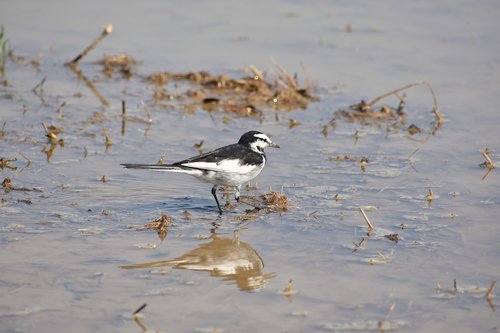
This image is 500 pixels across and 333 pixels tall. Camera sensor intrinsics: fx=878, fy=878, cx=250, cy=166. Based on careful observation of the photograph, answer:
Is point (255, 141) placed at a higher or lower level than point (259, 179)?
higher

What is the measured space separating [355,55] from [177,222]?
7736 millimetres

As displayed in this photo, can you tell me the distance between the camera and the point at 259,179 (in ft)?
36.9

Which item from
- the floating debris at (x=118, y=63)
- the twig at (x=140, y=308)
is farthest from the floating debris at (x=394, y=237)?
the floating debris at (x=118, y=63)

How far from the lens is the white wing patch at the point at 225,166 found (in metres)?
9.88

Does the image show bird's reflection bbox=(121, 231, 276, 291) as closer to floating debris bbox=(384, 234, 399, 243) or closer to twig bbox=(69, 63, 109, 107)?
floating debris bbox=(384, 234, 399, 243)

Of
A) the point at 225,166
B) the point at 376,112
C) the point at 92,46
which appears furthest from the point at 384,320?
the point at 92,46

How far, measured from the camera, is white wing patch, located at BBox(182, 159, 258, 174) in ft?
32.4

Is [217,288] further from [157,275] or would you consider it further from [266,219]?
[266,219]

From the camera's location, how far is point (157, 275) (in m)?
8.02

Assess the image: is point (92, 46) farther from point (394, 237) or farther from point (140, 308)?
point (140, 308)

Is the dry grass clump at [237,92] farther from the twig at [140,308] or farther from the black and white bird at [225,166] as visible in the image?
the twig at [140,308]

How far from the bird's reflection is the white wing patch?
107 cm

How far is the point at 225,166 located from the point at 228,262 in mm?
1737

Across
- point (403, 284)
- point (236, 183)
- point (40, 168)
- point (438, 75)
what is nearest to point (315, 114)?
point (438, 75)
